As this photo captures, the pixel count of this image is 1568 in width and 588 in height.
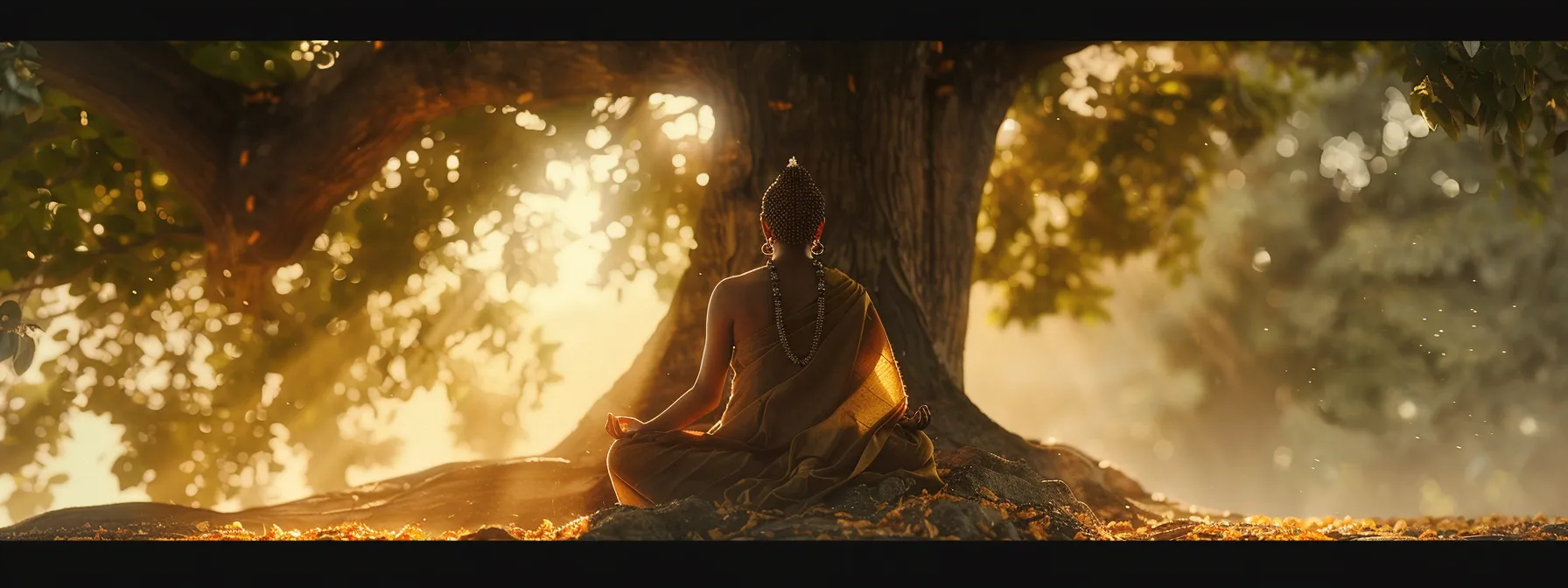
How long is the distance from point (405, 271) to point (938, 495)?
4.19 m

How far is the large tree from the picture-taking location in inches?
224

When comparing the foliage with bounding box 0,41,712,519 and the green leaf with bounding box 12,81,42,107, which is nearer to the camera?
the green leaf with bounding box 12,81,42,107

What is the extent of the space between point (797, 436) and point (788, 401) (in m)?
0.14

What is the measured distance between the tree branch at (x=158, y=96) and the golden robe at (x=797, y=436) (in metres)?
3.21

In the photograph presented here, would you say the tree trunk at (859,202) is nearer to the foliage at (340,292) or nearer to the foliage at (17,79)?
the foliage at (340,292)

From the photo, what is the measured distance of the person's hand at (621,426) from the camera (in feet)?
14.4

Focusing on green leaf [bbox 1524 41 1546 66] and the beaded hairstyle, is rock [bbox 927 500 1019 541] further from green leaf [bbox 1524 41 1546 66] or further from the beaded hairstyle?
green leaf [bbox 1524 41 1546 66]

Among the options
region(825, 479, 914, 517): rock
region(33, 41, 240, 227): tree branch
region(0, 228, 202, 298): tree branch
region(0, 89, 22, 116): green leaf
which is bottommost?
region(825, 479, 914, 517): rock

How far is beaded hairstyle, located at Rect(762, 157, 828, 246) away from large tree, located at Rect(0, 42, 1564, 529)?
3.75ft

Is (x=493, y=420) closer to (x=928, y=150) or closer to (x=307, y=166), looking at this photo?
(x=307, y=166)

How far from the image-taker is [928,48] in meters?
6.17

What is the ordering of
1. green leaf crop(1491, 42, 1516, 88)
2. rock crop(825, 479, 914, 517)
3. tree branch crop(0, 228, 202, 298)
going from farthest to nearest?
1. tree branch crop(0, 228, 202, 298)
2. green leaf crop(1491, 42, 1516, 88)
3. rock crop(825, 479, 914, 517)

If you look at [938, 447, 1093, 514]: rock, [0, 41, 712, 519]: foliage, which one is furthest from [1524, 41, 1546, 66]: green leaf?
[0, 41, 712, 519]: foliage

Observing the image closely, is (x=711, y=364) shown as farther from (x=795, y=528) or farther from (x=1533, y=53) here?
(x=1533, y=53)
